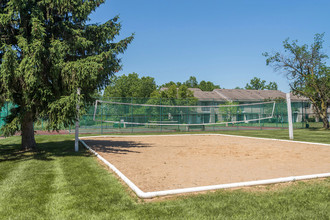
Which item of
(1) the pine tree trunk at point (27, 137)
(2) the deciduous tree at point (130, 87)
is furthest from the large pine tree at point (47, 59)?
(2) the deciduous tree at point (130, 87)

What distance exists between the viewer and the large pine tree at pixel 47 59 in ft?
29.3

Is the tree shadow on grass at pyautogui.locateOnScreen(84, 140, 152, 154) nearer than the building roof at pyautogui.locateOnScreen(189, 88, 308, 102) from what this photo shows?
Yes

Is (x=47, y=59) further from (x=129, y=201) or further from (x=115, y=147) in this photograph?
(x=129, y=201)

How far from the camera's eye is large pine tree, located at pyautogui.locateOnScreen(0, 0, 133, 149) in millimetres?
8922

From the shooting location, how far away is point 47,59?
31.4 feet

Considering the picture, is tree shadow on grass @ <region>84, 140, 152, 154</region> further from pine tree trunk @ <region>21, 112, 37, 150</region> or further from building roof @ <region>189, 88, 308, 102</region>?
building roof @ <region>189, 88, 308, 102</region>

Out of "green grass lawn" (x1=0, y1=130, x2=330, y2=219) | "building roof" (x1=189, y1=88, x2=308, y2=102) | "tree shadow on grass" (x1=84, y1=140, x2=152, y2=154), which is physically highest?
"building roof" (x1=189, y1=88, x2=308, y2=102)

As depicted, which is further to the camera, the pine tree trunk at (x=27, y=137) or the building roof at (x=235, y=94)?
the building roof at (x=235, y=94)

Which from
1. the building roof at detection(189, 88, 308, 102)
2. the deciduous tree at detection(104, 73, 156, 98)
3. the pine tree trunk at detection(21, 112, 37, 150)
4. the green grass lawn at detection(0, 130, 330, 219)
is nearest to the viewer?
the green grass lawn at detection(0, 130, 330, 219)

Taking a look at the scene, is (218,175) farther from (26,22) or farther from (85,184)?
(26,22)

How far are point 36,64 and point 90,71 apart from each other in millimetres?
1822

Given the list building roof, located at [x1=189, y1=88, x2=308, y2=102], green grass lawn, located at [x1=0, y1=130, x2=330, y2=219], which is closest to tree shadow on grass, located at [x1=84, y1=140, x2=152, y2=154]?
green grass lawn, located at [x1=0, y1=130, x2=330, y2=219]

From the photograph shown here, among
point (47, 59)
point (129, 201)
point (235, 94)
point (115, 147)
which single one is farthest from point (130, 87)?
point (129, 201)

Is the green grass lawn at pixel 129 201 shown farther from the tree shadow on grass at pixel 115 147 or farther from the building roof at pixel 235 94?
the building roof at pixel 235 94
